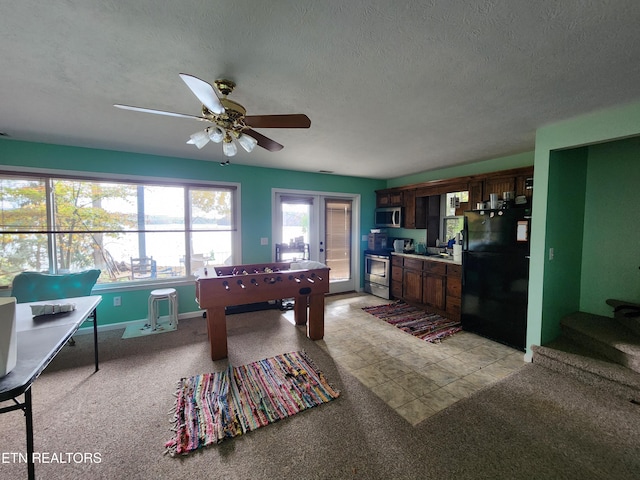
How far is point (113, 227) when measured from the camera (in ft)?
11.8

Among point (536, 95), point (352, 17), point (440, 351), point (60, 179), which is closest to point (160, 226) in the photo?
point (60, 179)

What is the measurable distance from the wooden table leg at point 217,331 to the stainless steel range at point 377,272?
3.25 meters

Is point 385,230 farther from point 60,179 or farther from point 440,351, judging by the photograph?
point 60,179

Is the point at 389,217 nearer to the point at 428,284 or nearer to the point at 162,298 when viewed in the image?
the point at 428,284

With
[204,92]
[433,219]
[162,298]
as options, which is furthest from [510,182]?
[162,298]

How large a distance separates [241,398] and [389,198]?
446cm

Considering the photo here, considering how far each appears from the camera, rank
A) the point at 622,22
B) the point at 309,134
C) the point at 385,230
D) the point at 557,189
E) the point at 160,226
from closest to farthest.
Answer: the point at 622,22
the point at 557,189
the point at 309,134
the point at 160,226
the point at 385,230

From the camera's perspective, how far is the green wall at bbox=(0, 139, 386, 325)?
3.21 metres

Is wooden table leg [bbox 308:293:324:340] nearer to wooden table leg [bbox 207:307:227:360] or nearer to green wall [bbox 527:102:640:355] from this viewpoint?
wooden table leg [bbox 207:307:227:360]

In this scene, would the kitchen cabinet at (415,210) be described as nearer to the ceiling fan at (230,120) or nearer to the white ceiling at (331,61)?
the white ceiling at (331,61)

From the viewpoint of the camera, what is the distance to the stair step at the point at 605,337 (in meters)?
2.30

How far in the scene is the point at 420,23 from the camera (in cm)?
128

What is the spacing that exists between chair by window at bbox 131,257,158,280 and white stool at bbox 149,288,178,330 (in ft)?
1.15

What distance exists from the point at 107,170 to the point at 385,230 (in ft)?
16.2
